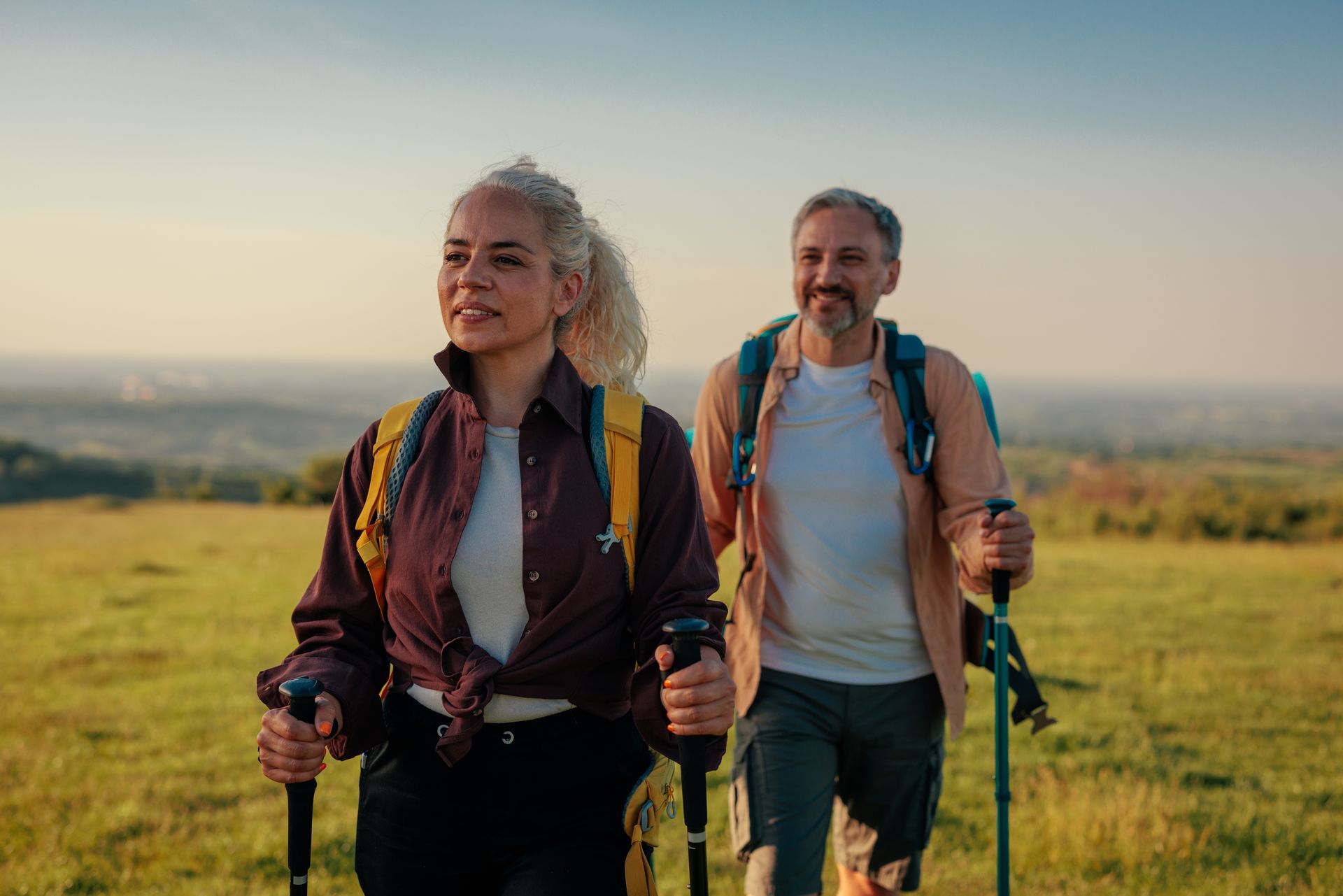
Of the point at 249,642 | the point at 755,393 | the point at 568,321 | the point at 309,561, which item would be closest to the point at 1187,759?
the point at 755,393

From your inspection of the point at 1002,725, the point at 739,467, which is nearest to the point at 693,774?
the point at 739,467

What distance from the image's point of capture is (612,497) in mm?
2824

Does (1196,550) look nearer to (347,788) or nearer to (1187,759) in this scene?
(1187,759)

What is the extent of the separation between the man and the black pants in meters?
1.72

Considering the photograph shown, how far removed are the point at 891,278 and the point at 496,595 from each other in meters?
2.76

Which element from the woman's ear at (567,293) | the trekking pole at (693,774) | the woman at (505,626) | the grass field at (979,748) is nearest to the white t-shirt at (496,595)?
the woman at (505,626)

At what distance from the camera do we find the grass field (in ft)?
20.6

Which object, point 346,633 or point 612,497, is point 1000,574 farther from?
point 346,633

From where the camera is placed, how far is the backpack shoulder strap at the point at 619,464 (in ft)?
9.23

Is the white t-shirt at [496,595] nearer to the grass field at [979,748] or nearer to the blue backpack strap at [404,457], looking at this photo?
the blue backpack strap at [404,457]

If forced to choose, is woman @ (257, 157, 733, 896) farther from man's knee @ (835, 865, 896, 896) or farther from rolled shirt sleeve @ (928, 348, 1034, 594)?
man's knee @ (835, 865, 896, 896)

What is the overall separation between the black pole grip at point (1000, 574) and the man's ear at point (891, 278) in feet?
3.75

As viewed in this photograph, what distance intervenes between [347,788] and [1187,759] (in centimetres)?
631

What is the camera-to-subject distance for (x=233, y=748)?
352 inches
